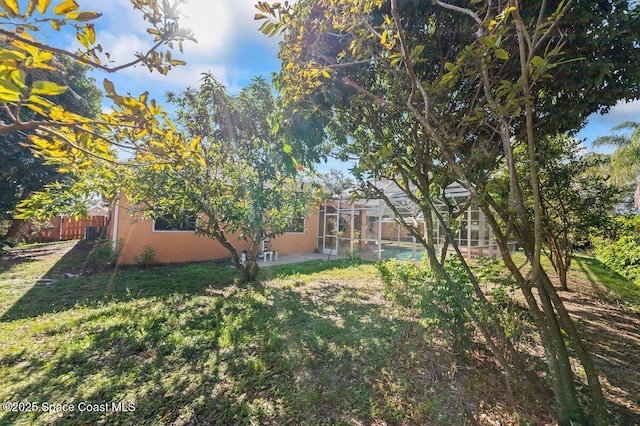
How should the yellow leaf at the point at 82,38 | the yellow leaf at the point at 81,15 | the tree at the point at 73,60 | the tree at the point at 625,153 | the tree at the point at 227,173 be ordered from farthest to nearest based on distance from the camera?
the tree at the point at 625,153 → the tree at the point at 227,173 → the yellow leaf at the point at 82,38 → the yellow leaf at the point at 81,15 → the tree at the point at 73,60

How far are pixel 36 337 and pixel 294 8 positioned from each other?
492 cm

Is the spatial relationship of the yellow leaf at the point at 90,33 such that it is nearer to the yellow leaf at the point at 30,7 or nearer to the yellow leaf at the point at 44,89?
the yellow leaf at the point at 30,7

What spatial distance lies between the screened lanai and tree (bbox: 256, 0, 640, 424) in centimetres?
669

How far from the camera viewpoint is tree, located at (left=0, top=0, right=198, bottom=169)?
75 centimetres

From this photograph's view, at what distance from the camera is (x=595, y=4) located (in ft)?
6.57

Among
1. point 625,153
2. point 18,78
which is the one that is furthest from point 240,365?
point 625,153

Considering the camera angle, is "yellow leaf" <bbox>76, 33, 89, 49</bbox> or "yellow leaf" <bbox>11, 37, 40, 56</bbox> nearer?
"yellow leaf" <bbox>11, 37, 40, 56</bbox>

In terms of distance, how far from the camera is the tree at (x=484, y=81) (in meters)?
1.58

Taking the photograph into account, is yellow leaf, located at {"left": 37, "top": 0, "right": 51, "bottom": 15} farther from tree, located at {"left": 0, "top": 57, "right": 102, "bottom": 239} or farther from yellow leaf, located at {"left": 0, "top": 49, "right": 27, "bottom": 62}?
tree, located at {"left": 0, "top": 57, "right": 102, "bottom": 239}

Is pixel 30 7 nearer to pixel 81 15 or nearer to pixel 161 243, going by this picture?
pixel 81 15

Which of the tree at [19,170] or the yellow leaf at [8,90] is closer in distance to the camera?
the yellow leaf at [8,90]

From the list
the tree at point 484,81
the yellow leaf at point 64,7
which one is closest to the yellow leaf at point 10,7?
the yellow leaf at point 64,7

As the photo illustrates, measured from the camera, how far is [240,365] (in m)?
2.74

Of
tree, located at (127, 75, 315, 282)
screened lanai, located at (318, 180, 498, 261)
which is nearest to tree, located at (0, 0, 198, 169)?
tree, located at (127, 75, 315, 282)
